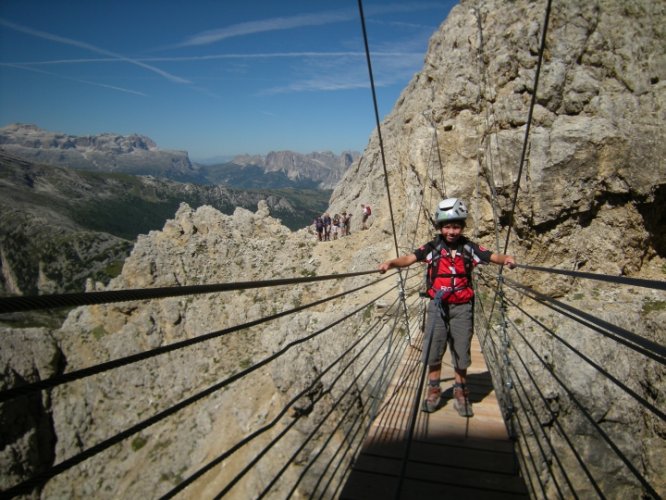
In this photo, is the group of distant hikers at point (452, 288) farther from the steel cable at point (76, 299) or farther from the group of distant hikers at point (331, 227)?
the group of distant hikers at point (331, 227)

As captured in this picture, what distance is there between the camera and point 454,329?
4988mm

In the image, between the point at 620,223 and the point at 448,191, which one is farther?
the point at 448,191

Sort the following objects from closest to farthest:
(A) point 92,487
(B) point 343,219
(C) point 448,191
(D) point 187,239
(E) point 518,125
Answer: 1. (E) point 518,125
2. (C) point 448,191
3. (A) point 92,487
4. (D) point 187,239
5. (B) point 343,219

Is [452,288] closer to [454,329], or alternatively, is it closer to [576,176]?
[454,329]

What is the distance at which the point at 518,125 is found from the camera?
12.0 metres

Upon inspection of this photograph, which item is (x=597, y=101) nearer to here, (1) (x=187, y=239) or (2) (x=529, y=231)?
(2) (x=529, y=231)

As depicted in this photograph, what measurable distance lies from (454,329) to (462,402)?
1011 mm

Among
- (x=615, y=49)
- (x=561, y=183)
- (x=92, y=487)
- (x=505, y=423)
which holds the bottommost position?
(x=92, y=487)

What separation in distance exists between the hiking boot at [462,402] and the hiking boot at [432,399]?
9.6 inches

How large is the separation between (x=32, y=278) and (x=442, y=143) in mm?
145548

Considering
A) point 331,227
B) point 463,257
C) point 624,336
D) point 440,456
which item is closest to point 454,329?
point 463,257

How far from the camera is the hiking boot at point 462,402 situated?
5.03 meters

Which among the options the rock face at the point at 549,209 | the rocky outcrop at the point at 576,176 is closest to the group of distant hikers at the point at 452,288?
the rock face at the point at 549,209

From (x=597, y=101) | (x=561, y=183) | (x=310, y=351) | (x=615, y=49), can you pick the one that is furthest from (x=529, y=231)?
(x=310, y=351)
